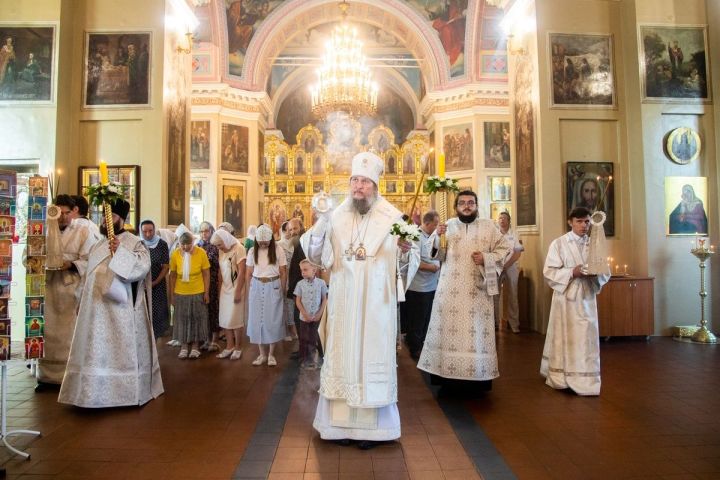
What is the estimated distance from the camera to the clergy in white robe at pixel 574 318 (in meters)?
5.57

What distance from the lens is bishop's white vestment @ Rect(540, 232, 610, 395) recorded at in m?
5.57

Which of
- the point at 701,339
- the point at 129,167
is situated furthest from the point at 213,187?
the point at 701,339

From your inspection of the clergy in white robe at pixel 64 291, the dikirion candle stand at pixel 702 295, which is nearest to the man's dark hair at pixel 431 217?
the clergy in white robe at pixel 64 291

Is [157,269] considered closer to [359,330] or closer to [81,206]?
[81,206]

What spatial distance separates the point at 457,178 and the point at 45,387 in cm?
825

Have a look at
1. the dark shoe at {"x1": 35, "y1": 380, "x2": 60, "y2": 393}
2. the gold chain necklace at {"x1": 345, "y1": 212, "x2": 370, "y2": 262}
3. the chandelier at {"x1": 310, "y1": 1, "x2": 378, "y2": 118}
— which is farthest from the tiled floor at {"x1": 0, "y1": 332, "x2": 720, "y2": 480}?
the chandelier at {"x1": 310, "y1": 1, "x2": 378, "y2": 118}

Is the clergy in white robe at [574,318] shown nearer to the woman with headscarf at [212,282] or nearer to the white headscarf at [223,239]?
the white headscarf at [223,239]

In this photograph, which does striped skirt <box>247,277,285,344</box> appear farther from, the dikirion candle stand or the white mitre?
the dikirion candle stand

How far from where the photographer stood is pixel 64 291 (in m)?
6.01

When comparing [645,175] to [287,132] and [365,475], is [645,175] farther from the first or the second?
[287,132]

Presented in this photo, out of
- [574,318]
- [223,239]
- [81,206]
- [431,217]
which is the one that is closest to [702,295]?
[574,318]

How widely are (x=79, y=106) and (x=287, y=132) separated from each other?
57.0ft

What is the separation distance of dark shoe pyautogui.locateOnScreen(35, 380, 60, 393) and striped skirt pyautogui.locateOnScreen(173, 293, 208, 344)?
5.67 feet

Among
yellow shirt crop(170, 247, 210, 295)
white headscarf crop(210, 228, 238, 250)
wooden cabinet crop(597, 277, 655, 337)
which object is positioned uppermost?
white headscarf crop(210, 228, 238, 250)
